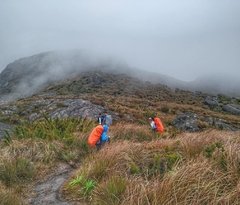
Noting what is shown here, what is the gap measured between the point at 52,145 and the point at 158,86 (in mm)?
103148

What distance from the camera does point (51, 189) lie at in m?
7.55

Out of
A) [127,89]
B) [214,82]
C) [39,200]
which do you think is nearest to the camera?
[39,200]

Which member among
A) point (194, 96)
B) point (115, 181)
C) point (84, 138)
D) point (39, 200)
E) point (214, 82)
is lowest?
point (214, 82)

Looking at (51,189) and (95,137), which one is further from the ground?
(51,189)

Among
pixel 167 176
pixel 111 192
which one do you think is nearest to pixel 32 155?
pixel 111 192

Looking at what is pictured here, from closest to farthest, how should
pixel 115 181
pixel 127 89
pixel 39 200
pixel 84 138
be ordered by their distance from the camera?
pixel 115 181, pixel 39 200, pixel 84 138, pixel 127 89

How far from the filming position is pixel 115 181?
6.17m

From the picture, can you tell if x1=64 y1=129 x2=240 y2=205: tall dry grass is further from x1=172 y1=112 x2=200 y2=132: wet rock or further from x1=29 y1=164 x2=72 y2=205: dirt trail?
x1=172 y1=112 x2=200 y2=132: wet rock

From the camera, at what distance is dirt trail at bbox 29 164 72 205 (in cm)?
682

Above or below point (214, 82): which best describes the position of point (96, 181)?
above

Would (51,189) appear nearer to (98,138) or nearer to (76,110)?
(98,138)

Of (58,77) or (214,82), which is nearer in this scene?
(58,77)

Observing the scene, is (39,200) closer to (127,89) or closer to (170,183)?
(170,183)

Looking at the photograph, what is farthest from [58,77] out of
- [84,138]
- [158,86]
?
[84,138]
